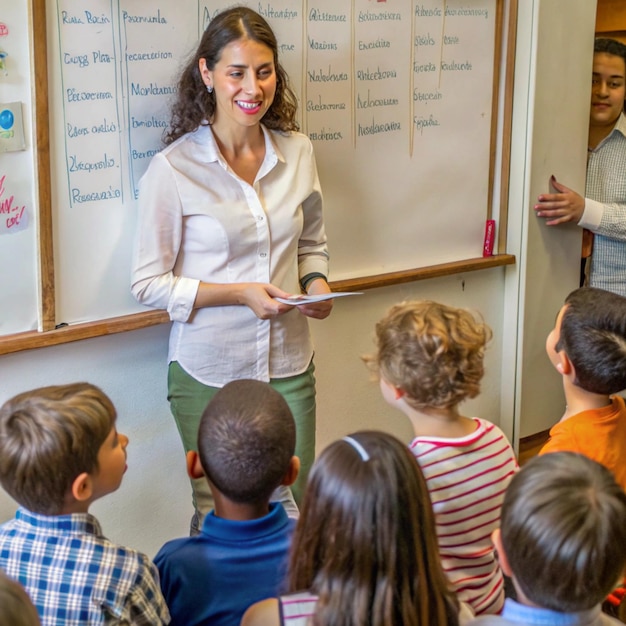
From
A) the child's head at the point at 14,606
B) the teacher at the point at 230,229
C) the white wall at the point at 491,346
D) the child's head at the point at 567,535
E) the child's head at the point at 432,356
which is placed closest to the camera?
the child's head at the point at 14,606

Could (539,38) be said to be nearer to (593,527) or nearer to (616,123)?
(616,123)

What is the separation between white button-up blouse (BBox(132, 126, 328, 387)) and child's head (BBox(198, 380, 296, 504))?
0.67 metres

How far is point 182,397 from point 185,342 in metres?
0.14

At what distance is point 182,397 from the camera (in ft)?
6.85

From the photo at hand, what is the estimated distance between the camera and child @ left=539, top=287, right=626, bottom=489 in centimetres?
174

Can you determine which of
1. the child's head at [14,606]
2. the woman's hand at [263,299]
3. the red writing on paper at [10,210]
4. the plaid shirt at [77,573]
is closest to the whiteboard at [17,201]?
the red writing on paper at [10,210]

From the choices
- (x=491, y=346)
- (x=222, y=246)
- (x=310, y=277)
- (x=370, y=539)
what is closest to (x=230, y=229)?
(x=222, y=246)

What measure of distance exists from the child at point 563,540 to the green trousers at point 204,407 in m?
1.07

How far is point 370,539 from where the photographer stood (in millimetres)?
1111

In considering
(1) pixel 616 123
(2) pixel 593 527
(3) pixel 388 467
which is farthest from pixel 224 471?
(1) pixel 616 123

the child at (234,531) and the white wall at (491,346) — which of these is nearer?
the child at (234,531)

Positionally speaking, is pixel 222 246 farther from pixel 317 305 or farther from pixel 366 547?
pixel 366 547

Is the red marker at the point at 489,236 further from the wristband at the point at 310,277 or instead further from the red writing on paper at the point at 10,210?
the red writing on paper at the point at 10,210

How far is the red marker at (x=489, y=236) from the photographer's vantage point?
2988 mm
